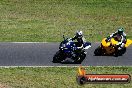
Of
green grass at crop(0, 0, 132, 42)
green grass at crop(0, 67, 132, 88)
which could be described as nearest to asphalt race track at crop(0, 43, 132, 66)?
green grass at crop(0, 67, 132, 88)

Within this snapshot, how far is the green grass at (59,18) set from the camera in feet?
117

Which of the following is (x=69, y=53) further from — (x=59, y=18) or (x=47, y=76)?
(x=59, y=18)

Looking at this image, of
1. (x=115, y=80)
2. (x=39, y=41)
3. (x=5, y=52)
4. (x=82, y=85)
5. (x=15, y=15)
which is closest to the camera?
(x=115, y=80)

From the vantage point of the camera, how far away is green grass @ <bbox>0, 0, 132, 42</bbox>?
35781mm

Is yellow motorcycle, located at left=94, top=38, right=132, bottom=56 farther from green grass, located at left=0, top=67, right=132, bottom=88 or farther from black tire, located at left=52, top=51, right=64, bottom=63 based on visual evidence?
black tire, located at left=52, top=51, right=64, bottom=63

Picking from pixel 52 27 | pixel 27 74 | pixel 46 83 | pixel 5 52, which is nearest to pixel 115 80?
pixel 46 83

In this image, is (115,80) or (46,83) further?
(46,83)

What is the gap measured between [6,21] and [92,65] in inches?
500

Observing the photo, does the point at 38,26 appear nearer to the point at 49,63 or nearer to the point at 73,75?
the point at 49,63

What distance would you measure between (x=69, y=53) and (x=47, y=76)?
2.88m

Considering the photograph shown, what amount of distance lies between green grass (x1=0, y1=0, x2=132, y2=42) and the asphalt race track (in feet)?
5.20

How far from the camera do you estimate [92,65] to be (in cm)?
2916

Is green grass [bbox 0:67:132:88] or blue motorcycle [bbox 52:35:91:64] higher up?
blue motorcycle [bbox 52:35:91:64]

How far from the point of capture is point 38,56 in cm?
3055
